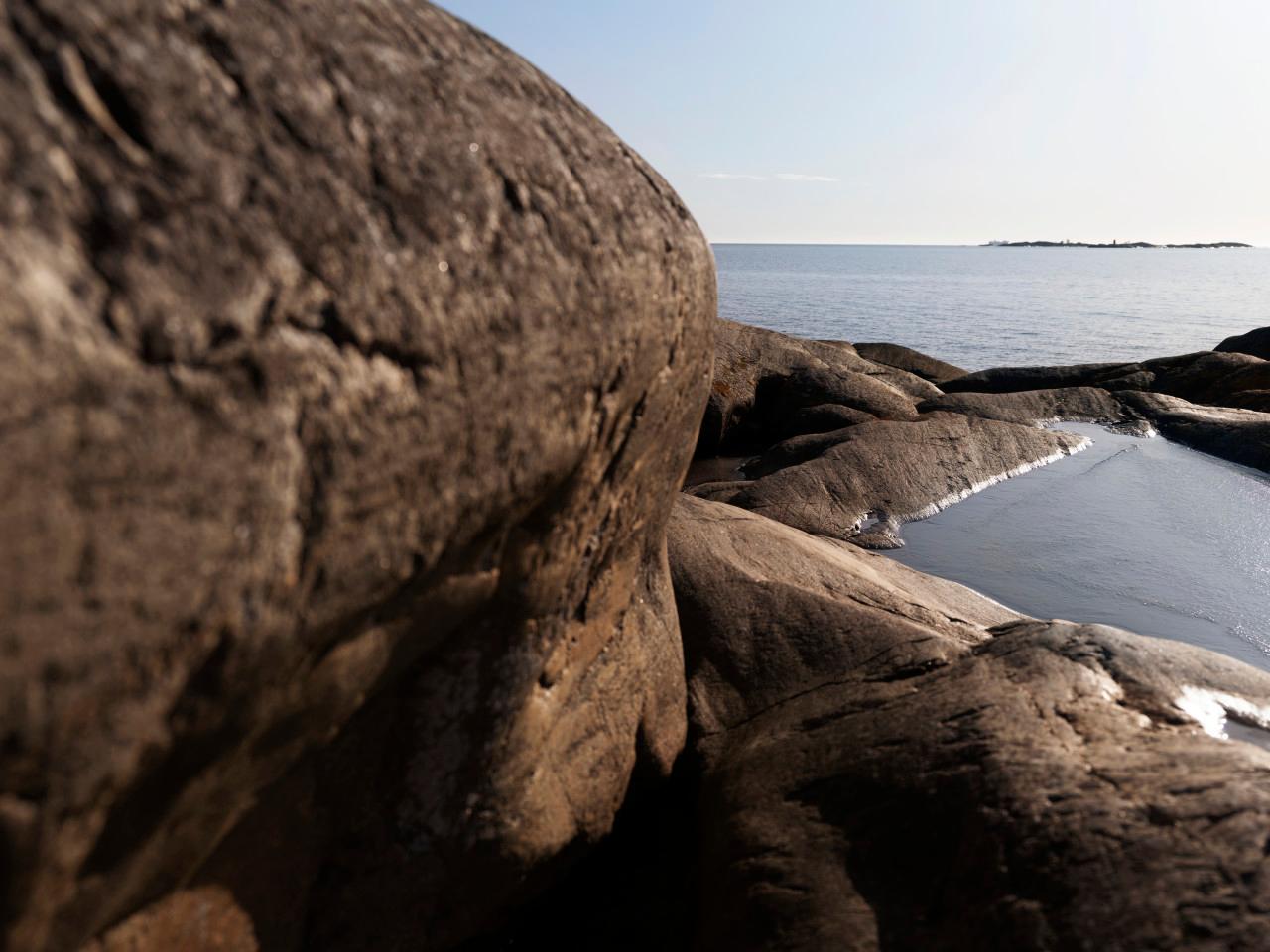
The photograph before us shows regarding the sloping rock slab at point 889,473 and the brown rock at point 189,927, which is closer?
the brown rock at point 189,927

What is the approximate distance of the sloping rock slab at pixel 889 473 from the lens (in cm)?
724

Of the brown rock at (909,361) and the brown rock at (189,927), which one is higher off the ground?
the brown rock at (189,927)

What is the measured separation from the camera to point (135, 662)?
1.29 metres

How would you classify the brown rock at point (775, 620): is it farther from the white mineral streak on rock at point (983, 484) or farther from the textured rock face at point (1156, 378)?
the textured rock face at point (1156, 378)

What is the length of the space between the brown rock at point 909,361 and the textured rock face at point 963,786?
1269 centimetres

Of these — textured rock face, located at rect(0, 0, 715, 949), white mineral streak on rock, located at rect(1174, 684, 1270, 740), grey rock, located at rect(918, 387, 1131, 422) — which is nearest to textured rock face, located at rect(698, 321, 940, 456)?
grey rock, located at rect(918, 387, 1131, 422)

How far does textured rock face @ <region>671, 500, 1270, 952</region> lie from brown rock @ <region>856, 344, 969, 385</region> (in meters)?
12.7

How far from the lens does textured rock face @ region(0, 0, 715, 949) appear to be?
3.93 feet

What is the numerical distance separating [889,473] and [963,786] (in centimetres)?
589

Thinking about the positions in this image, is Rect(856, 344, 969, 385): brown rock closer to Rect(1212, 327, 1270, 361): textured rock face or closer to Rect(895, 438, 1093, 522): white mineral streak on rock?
Rect(895, 438, 1093, 522): white mineral streak on rock

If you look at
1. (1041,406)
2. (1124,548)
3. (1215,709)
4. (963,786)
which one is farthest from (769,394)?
(963,786)

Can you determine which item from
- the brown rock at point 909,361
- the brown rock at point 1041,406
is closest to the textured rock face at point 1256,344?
the brown rock at point 909,361

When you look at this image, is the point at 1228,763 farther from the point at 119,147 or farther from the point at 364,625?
the point at 119,147

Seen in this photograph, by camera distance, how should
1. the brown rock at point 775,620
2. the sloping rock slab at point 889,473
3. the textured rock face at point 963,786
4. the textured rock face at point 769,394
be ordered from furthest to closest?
the textured rock face at point 769,394
the sloping rock slab at point 889,473
the brown rock at point 775,620
the textured rock face at point 963,786
